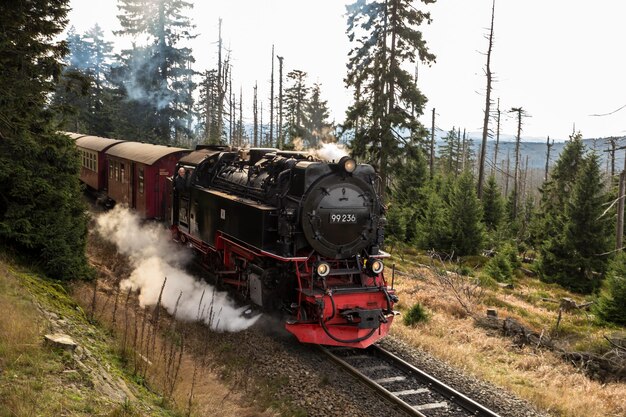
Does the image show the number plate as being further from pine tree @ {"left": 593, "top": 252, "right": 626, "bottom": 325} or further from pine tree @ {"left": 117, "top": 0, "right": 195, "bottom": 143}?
pine tree @ {"left": 117, "top": 0, "right": 195, "bottom": 143}

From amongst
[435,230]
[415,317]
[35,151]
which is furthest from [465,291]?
[35,151]

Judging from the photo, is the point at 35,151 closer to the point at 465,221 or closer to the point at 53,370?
the point at 53,370

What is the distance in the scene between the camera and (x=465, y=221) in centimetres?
2042

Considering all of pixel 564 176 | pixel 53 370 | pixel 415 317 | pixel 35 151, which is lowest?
pixel 415 317

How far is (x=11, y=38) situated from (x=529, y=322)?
12333mm

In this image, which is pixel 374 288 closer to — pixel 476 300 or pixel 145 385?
pixel 145 385

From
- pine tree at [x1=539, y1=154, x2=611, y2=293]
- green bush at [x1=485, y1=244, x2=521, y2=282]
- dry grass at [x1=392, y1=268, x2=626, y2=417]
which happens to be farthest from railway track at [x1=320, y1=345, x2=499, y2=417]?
pine tree at [x1=539, y1=154, x2=611, y2=293]

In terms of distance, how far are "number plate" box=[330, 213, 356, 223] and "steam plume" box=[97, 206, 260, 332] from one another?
95.5 inches

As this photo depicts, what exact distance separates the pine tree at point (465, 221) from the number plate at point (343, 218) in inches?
498

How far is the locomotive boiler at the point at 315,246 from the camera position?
26.7ft

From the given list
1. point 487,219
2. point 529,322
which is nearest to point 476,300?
point 529,322

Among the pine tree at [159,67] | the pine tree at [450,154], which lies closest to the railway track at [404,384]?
the pine tree at [159,67]

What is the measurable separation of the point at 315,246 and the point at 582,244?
48.5 feet

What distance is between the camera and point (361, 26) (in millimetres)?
21547
